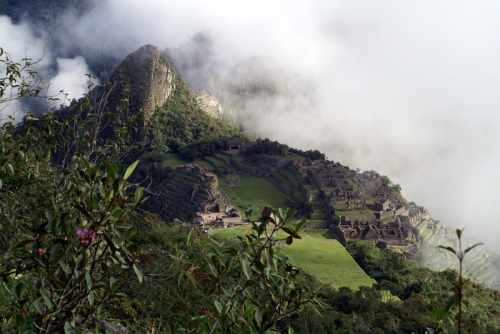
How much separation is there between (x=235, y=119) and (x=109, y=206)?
58478 millimetres

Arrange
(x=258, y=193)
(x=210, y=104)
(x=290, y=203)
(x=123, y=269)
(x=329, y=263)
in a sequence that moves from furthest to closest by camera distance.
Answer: (x=210, y=104) → (x=258, y=193) → (x=290, y=203) → (x=329, y=263) → (x=123, y=269)

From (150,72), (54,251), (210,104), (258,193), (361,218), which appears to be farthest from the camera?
(210,104)

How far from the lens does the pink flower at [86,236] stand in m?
1.50

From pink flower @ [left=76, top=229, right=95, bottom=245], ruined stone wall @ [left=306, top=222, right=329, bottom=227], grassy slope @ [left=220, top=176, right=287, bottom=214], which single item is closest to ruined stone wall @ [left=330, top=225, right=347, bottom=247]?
ruined stone wall @ [left=306, top=222, right=329, bottom=227]

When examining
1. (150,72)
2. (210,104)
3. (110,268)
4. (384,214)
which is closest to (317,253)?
(384,214)

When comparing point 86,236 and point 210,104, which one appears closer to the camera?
point 86,236

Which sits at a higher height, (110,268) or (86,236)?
(86,236)

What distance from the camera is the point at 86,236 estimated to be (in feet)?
5.07

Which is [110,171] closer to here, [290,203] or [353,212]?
[353,212]

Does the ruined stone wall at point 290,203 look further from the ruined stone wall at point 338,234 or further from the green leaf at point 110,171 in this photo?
the green leaf at point 110,171

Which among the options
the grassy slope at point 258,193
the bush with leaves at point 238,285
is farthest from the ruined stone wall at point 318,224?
the bush with leaves at point 238,285

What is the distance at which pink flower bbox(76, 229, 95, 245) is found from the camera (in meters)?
1.50

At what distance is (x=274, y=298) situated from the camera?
207 cm

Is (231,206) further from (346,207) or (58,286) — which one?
(58,286)
